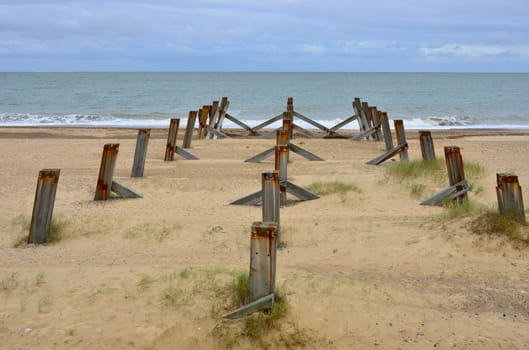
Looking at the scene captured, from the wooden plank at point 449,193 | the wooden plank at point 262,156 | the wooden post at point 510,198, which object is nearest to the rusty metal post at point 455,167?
the wooden plank at point 449,193

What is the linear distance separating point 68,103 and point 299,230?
39850mm

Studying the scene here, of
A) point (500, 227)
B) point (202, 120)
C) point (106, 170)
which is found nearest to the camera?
point (500, 227)

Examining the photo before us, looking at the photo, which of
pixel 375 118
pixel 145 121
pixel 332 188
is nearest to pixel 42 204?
pixel 332 188

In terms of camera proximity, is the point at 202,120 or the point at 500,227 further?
the point at 202,120

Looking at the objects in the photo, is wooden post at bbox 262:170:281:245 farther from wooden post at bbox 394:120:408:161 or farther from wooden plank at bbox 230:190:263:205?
wooden post at bbox 394:120:408:161

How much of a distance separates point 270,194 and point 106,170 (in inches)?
145

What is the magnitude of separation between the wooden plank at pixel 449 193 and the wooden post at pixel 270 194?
9.77ft

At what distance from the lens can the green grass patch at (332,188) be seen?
9.53 meters

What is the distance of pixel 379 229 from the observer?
749 cm

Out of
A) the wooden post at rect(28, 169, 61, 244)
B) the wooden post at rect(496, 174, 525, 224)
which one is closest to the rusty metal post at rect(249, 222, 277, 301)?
the wooden post at rect(496, 174, 525, 224)

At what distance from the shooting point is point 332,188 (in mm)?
9695

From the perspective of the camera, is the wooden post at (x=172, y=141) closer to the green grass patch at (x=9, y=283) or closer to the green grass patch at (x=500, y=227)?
the green grass patch at (x=9, y=283)

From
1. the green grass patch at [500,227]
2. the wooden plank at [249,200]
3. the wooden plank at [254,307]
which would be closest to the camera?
the wooden plank at [254,307]

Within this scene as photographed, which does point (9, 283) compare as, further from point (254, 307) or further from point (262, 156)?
point (262, 156)
